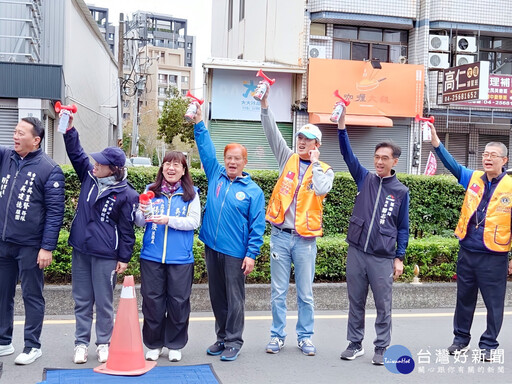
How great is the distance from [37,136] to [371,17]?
1459 centimetres

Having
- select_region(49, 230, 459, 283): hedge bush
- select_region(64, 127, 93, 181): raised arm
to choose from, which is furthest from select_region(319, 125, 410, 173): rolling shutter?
select_region(64, 127, 93, 181): raised arm

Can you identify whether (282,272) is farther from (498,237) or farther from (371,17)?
(371,17)

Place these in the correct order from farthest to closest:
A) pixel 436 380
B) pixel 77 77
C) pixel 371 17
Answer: pixel 77 77
pixel 371 17
pixel 436 380

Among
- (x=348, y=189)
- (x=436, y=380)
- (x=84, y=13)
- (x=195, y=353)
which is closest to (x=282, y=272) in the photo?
(x=195, y=353)

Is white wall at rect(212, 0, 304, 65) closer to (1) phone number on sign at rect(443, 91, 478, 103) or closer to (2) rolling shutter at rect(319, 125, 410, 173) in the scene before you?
(2) rolling shutter at rect(319, 125, 410, 173)

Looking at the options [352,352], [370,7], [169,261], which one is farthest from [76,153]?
[370,7]

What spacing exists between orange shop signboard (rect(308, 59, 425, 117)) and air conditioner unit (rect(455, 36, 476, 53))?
145 centimetres

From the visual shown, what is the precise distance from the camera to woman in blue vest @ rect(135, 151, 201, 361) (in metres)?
5.15

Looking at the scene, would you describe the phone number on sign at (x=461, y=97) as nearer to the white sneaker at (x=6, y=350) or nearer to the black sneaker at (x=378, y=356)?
the black sneaker at (x=378, y=356)

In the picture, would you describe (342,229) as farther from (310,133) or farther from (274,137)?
(310,133)

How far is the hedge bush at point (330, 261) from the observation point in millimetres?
6918

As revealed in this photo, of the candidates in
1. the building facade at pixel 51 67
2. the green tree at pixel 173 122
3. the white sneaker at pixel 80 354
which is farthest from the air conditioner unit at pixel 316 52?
the green tree at pixel 173 122

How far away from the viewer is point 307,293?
5551mm

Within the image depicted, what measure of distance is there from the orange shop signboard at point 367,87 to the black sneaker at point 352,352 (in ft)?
41.9
